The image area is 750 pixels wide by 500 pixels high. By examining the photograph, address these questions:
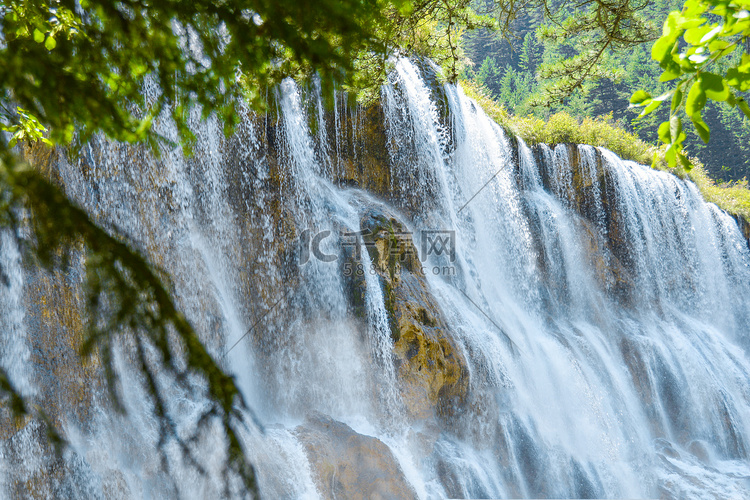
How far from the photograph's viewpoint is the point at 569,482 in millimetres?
7254

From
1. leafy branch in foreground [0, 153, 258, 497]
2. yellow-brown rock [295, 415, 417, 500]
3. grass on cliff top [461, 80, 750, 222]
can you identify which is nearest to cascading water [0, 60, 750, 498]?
yellow-brown rock [295, 415, 417, 500]

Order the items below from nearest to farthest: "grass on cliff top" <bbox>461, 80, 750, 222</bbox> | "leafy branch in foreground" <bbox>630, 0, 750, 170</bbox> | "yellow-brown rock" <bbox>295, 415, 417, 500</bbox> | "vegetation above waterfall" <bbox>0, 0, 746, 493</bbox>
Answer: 1. "leafy branch in foreground" <bbox>630, 0, 750, 170</bbox>
2. "vegetation above waterfall" <bbox>0, 0, 746, 493</bbox>
3. "yellow-brown rock" <bbox>295, 415, 417, 500</bbox>
4. "grass on cliff top" <bbox>461, 80, 750, 222</bbox>

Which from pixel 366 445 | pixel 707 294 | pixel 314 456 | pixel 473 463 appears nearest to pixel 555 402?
pixel 473 463

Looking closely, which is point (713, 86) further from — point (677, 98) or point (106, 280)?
point (106, 280)

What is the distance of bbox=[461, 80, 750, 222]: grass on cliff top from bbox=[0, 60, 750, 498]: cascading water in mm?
1532

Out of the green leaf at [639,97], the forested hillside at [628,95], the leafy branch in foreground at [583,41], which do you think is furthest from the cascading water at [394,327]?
the forested hillside at [628,95]

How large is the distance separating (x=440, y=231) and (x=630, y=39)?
5986mm

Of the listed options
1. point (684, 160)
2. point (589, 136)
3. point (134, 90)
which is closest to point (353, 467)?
point (134, 90)

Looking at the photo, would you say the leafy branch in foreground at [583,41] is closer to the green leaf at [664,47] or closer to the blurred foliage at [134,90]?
the blurred foliage at [134,90]

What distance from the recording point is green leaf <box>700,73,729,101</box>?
3.55ft

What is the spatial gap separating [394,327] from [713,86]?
6.01m

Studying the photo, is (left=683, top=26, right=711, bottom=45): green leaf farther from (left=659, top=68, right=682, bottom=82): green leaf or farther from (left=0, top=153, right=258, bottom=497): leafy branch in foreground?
(left=0, top=153, right=258, bottom=497): leafy branch in foreground

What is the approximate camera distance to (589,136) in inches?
577

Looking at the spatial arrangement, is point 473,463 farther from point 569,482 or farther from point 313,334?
point 313,334
